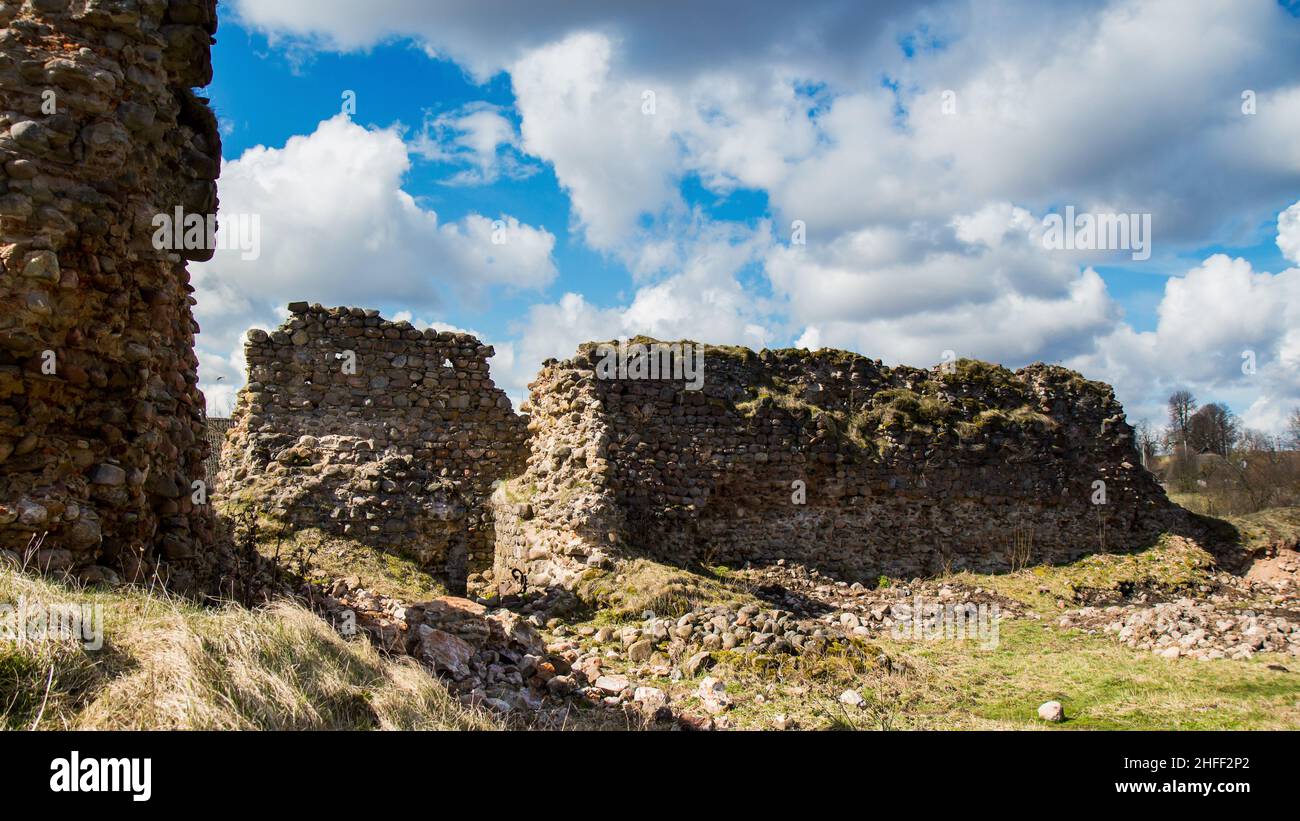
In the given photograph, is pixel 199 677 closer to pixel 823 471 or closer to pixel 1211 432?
pixel 823 471

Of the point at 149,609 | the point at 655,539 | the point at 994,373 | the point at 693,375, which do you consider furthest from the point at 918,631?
the point at 149,609

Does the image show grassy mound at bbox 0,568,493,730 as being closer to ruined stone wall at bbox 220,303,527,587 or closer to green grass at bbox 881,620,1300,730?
green grass at bbox 881,620,1300,730

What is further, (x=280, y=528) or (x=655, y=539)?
(x=655, y=539)

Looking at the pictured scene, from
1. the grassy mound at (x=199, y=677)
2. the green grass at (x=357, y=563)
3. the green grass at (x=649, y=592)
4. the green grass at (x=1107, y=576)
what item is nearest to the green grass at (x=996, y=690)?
the green grass at (x=649, y=592)

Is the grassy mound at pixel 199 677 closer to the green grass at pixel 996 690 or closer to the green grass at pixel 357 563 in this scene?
the green grass at pixel 996 690

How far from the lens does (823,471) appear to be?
1313 centimetres

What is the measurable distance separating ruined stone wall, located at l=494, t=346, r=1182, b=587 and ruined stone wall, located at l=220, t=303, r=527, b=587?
2.90ft

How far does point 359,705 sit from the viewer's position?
3.96 metres

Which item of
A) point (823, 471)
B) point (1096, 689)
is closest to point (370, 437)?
point (823, 471)

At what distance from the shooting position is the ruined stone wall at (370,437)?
35.8 ft

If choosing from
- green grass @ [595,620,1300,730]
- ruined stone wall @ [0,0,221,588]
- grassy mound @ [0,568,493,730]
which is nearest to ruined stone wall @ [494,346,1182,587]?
green grass @ [595,620,1300,730]

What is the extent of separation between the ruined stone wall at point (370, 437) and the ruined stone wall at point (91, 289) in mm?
4956

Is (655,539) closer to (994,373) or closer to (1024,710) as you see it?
(1024,710)
